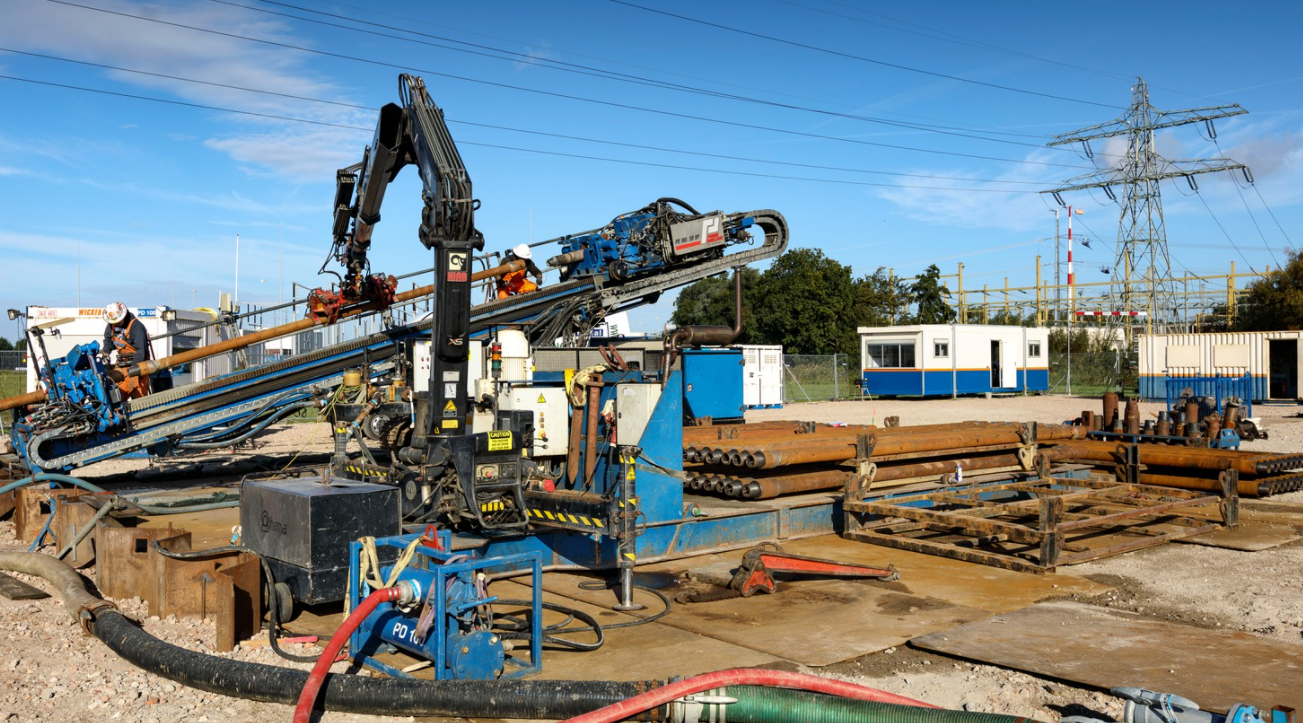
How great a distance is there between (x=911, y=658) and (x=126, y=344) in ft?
40.6

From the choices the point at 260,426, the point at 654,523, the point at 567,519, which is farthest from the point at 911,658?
the point at 260,426

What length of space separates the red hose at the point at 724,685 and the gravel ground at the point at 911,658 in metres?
1.00

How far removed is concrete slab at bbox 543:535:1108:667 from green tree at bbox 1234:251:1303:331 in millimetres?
40436

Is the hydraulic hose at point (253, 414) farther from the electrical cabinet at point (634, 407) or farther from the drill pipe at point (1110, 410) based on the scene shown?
the drill pipe at point (1110, 410)

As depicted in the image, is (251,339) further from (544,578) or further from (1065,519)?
(1065,519)

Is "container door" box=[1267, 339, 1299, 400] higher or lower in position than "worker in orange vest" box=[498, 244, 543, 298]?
lower

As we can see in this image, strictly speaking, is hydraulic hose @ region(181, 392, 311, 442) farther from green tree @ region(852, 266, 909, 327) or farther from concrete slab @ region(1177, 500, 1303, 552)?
green tree @ region(852, 266, 909, 327)

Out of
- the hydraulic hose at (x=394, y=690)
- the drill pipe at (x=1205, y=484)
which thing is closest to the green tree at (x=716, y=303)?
the drill pipe at (x=1205, y=484)

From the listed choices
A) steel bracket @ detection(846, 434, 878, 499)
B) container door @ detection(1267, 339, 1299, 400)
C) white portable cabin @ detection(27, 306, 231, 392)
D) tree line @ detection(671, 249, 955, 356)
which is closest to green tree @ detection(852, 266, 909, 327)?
A: tree line @ detection(671, 249, 955, 356)

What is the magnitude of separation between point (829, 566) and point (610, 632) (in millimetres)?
2405

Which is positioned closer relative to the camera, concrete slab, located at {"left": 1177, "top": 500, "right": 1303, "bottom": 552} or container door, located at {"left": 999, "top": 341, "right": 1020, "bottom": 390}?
concrete slab, located at {"left": 1177, "top": 500, "right": 1303, "bottom": 552}

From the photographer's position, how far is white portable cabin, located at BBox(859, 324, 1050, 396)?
35625 mm

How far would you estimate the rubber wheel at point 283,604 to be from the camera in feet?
23.7

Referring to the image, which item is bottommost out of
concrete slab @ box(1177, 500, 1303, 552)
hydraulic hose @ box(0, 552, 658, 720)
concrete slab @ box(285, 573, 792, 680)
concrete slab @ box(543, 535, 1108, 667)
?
concrete slab @ box(543, 535, 1108, 667)
